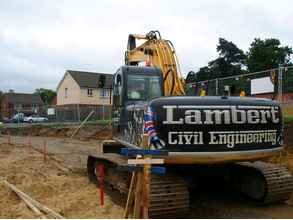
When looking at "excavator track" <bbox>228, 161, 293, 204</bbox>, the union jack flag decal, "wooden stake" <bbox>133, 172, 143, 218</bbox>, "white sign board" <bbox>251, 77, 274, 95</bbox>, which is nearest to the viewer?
"wooden stake" <bbox>133, 172, 143, 218</bbox>

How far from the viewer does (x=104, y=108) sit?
36938mm

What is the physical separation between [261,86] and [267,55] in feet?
139

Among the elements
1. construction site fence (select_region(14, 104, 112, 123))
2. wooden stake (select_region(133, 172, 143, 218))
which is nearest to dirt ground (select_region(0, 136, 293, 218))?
wooden stake (select_region(133, 172, 143, 218))

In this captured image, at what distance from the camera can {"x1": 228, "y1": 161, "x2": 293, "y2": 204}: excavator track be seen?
7465 mm

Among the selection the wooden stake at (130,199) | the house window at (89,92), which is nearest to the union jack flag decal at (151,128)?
the wooden stake at (130,199)

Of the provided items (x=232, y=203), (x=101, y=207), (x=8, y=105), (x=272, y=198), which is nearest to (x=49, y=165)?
(x=101, y=207)

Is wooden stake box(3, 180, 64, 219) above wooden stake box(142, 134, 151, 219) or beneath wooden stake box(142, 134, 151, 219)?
beneath

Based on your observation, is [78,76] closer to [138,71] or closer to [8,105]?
[8,105]

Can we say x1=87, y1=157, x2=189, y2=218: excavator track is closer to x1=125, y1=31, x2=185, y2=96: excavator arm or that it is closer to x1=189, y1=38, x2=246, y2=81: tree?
x1=125, y1=31, x2=185, y2=96: excavator arm

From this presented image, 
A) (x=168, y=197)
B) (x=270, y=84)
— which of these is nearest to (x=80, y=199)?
(x=168, y=197)

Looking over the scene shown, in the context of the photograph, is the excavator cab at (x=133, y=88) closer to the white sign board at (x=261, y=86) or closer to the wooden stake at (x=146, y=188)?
the wooden stake at (x=146, y=188)

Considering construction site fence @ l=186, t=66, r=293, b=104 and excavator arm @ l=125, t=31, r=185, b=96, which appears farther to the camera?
construction site fence @ l=186, t=66, r=293, b=104

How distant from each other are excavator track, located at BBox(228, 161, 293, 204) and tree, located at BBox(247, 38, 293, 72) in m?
48.4

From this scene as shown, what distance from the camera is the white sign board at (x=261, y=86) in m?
15.2
